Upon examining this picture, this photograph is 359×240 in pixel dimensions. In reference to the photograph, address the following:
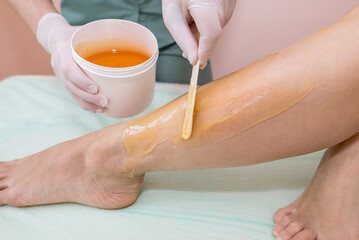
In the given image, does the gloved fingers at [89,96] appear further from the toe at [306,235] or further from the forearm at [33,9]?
the toe at [306,235]

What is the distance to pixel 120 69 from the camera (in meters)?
0.72

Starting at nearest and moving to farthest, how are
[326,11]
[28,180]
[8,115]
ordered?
[28,180] → [8,115] → [326,11]

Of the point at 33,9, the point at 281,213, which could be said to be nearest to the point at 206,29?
the point at 281,213

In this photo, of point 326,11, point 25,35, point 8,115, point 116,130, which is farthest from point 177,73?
point 25,35

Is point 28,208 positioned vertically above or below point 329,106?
below

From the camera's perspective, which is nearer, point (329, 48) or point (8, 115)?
point (329, 48)

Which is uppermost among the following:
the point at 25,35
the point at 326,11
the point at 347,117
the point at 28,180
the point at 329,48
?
the point at 329,48

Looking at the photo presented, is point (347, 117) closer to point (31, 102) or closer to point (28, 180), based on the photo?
point (28, 180)

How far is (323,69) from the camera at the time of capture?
0.65 m

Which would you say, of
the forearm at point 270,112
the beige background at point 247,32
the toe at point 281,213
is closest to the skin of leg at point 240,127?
the forearm at point 270,112

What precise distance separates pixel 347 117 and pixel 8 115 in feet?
3.28

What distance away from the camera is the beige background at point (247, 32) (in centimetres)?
154

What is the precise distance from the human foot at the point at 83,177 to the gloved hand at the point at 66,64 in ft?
0.28

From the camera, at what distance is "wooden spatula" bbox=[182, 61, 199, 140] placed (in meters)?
0.68
